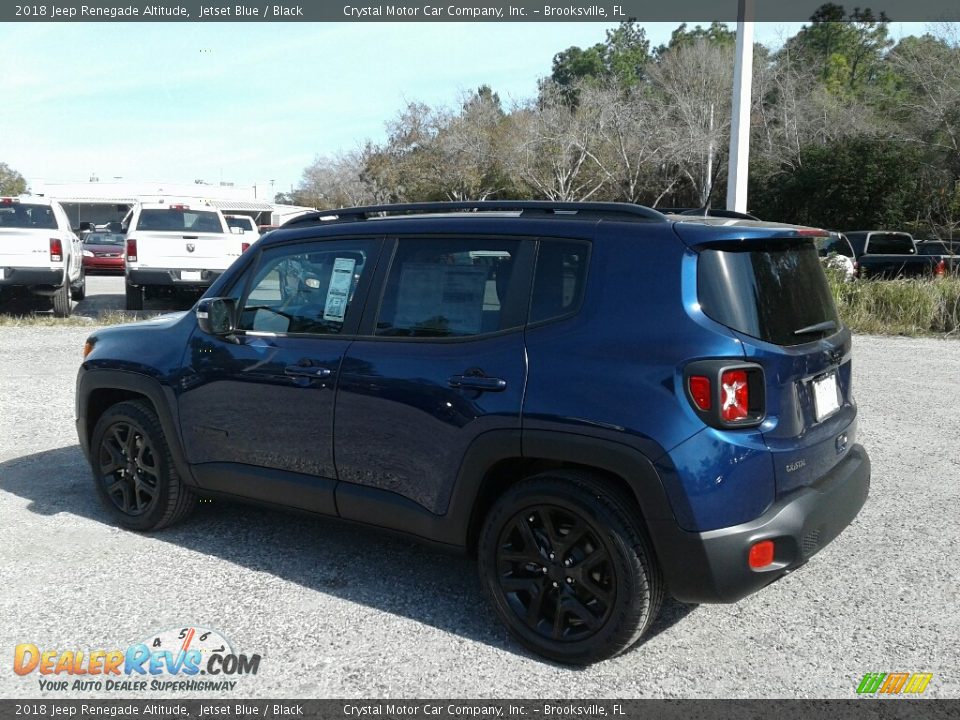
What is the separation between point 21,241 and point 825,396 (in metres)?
13.8

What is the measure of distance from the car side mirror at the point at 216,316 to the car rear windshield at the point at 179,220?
12310 mm

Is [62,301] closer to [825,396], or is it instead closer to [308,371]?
[308,371]

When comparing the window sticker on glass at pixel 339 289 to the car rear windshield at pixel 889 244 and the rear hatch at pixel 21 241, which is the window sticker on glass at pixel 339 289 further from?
the car rear windshield at pixel 889 244

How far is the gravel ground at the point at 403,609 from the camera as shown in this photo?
11.7 ft

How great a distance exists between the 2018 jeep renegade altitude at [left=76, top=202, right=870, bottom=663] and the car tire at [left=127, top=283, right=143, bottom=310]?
1195 centimetres

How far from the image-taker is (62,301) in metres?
15.4

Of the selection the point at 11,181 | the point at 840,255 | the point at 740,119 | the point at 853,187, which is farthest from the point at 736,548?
the point at 11,181

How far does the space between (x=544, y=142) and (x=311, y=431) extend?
36774 millimetres

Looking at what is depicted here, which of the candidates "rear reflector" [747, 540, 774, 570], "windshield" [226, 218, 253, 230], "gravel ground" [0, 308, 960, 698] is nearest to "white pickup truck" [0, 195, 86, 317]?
"windshield" [226, 218, 253, 230]

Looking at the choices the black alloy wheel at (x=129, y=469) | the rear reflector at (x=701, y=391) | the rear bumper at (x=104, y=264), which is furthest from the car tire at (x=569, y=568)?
the rear bumper at (x=104, y=264)

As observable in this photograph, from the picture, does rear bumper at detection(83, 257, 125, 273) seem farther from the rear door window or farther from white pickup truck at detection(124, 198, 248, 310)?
the rear door window

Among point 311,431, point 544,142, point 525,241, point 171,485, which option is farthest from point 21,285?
point 544,142

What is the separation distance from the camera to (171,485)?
5.06 metres

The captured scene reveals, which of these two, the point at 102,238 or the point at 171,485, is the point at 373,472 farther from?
the point at 102,238
